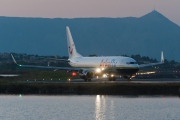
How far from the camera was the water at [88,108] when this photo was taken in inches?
2719

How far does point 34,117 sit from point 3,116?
9.69 ft

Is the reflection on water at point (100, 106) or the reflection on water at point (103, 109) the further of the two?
the reflection on water at point (100, 106)

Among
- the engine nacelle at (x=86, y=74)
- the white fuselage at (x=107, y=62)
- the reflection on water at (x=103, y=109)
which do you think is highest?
the white fuselage at (x=107, y=62)

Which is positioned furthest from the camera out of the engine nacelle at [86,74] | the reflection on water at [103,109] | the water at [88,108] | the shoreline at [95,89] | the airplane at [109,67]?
the engine nacelle at [86,74]

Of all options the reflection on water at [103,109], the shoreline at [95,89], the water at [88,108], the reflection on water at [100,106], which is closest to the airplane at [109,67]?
the shoreline at [95,89]

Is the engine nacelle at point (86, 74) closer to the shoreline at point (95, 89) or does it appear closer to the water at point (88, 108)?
the shoreline at point (95, 89)

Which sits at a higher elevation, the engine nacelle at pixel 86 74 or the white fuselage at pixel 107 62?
the white fuselage at pixel 107 62

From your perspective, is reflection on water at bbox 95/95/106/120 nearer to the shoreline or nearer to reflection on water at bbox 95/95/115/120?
reflection on water at bbox 95/95/115/120

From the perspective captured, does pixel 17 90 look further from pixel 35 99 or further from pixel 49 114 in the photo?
pixel 49 114

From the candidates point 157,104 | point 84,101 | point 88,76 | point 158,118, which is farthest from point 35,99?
point 88,76

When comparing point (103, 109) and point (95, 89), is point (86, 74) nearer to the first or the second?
point (95, 89)

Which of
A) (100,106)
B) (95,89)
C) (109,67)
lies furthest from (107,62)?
(100,106)

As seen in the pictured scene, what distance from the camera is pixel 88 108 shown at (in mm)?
76375

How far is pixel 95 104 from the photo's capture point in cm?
8056
